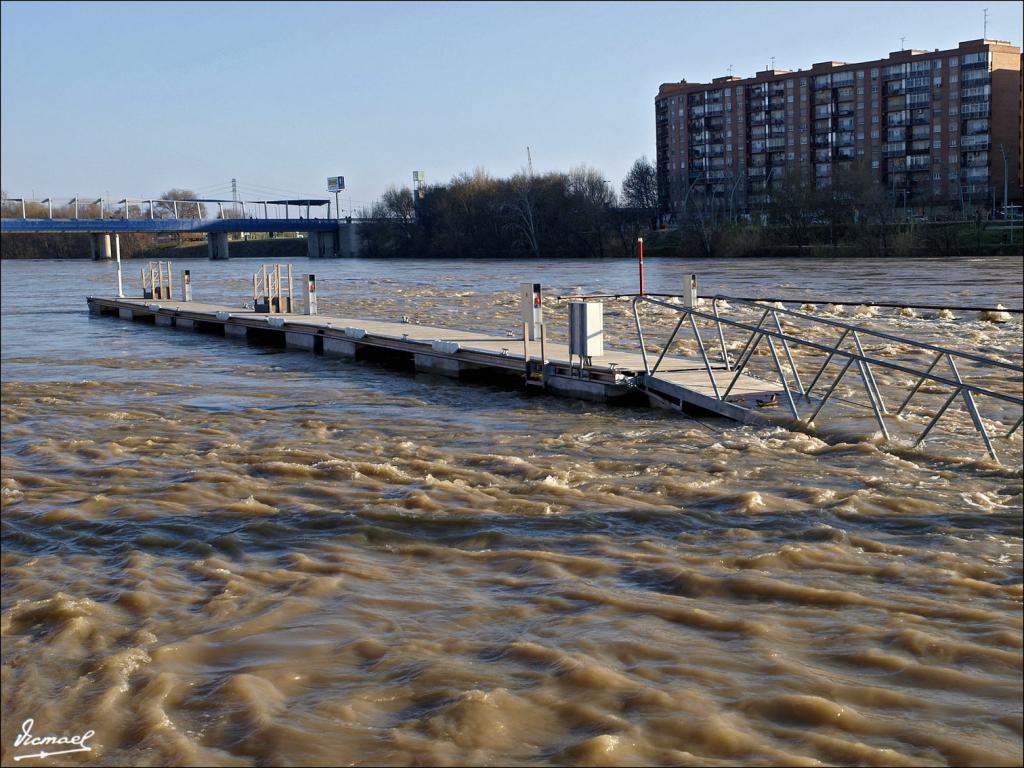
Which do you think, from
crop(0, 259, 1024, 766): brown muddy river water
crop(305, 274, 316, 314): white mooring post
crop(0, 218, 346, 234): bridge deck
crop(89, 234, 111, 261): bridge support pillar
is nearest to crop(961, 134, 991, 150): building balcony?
crop(0, 218, 346, 234): bridge deck

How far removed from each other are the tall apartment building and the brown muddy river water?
78.0 m

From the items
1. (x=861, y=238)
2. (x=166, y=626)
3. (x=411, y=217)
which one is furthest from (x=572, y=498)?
(x=411, y=217)

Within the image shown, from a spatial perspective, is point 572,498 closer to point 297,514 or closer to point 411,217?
point 297,514

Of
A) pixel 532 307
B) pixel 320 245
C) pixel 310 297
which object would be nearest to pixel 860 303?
pixel 310 297

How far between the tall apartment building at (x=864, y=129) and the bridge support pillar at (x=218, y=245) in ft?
145

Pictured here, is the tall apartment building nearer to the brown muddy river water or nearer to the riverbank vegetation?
the riverbank vegetation

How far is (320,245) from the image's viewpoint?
12131cm

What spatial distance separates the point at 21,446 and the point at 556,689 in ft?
31.8

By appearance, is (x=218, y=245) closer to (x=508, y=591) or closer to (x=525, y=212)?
(x=525, y=212)

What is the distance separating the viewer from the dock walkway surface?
14.4 metres

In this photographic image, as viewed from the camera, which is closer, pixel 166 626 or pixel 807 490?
pixel 166 626

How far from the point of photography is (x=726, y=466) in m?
11.4

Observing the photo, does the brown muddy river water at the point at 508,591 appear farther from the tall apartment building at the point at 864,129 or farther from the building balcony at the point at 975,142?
the building balcony at the point at 975,142

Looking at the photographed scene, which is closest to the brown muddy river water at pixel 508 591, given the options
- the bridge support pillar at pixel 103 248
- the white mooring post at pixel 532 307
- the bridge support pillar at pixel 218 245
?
the white mooring post at pixel 532 307
